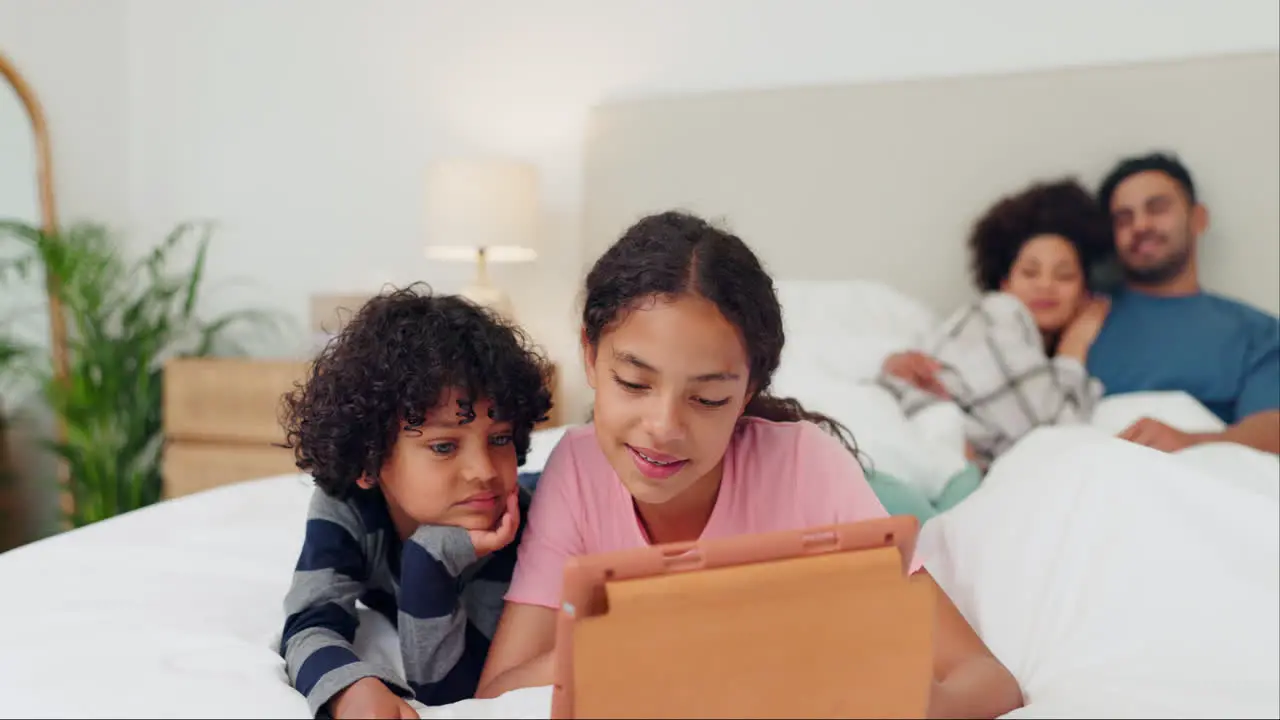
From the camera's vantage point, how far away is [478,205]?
2.47 m

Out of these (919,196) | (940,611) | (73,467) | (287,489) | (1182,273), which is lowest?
(73,467)

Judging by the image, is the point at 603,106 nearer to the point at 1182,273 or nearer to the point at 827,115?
the point at 827,115

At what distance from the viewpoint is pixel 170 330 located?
296 cm

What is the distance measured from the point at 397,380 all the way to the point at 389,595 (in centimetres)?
27

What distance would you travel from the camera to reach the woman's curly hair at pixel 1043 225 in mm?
2152

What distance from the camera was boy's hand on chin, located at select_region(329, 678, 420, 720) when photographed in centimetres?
78

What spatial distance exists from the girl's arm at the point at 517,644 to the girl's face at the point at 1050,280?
1.62m

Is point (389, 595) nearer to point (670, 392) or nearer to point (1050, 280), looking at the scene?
point (670, 392)

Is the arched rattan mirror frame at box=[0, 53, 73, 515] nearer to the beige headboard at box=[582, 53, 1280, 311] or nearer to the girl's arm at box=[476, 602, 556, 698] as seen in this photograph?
the beige headboard at box=[582, 53, 1280, 311]

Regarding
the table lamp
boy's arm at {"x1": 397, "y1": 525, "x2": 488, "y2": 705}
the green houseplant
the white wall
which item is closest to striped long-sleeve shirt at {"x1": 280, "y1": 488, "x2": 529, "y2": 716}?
boy's arm at {"x1": 397, "y1": 525, "x2": 488, "y2": 705}

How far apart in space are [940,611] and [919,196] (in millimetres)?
1657

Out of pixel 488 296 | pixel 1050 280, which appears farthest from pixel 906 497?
pixel 488 296

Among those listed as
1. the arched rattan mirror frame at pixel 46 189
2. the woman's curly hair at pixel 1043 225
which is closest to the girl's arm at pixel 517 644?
the woman's curly hair at pixel 1043 225

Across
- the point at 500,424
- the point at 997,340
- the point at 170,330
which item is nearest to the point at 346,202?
the point at 170,330
